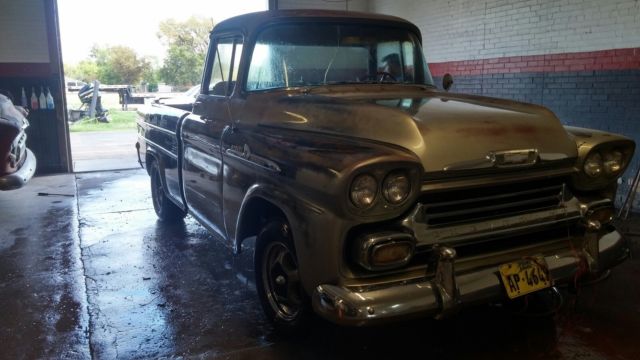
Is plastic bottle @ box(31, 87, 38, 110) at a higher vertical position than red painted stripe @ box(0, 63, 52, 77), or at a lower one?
lower

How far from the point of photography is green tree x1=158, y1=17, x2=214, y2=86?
15391 mm

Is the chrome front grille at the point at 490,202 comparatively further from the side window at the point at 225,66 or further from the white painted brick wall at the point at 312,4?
the white painted brick wall at the point at 312,4

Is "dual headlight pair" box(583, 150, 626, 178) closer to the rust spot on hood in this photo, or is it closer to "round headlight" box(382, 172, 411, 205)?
the rust spot on hood

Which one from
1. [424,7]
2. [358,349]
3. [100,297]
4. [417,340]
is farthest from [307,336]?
[424,7]

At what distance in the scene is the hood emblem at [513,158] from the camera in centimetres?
255

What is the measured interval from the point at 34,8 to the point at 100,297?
6.70m

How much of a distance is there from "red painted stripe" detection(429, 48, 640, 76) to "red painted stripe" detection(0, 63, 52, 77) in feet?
22.3

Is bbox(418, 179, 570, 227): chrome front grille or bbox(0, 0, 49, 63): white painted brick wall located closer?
bbox(418, 179, 570, 227): chrome front grille

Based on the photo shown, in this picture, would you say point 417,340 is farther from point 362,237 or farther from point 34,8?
point 34,8

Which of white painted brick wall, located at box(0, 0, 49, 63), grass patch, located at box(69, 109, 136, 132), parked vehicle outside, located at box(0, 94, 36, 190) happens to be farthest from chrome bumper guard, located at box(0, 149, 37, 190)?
grass patch, located at box(69, 109, 136, 132)

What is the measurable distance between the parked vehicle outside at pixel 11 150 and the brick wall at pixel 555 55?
249 inches

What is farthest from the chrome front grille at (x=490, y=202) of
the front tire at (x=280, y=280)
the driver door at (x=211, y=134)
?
the driver door at (x=211, y=134)

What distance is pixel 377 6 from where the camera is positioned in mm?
10570

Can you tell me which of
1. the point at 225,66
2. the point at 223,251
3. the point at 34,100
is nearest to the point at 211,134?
the point at 225,66
